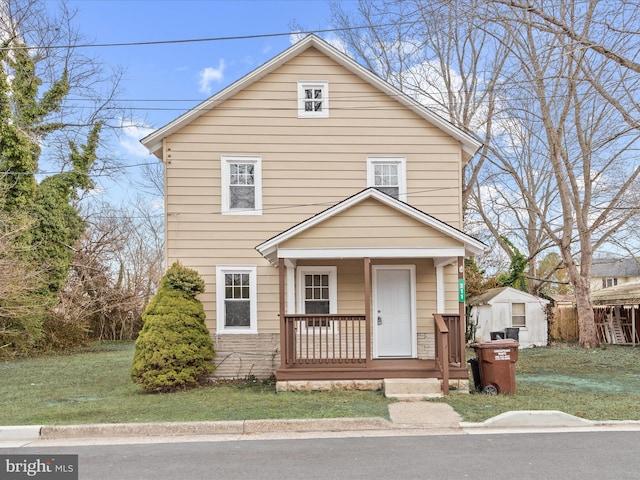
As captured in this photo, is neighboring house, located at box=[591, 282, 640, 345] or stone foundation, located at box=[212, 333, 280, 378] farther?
neighboring house, located at box=[591, 282, 640, 345]

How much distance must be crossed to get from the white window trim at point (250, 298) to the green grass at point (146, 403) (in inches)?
50.1

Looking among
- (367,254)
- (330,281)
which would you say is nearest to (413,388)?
(367,254)

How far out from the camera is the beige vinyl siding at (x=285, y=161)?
1202 centimetres

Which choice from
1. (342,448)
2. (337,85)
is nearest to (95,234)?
(337,85)

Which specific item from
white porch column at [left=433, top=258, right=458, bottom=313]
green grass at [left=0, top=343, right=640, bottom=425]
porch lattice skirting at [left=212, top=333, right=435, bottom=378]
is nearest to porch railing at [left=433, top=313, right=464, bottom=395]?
green grass at [left=0, top=343, right=640, bottom=425]

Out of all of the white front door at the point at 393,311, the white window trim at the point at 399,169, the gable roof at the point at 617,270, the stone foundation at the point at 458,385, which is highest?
the white window trim at the point at 399,169

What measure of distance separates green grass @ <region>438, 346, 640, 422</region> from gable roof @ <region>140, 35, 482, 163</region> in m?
5.55

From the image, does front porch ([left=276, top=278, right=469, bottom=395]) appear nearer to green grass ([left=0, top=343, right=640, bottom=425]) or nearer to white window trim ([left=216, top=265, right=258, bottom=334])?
green grass ([left=0, top=343, right=640, bottom=425])

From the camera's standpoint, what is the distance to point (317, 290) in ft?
39.4

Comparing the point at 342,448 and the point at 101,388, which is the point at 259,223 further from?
the point at 342,448

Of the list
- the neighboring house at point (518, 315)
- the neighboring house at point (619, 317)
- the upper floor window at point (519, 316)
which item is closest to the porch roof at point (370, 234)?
the neighboring house at point (518, 315)

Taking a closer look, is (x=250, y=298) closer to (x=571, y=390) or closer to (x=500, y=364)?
(x=500, y=364)

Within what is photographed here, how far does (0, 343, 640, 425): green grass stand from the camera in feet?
26.6

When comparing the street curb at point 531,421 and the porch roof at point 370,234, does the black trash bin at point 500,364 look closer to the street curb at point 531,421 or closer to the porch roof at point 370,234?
the porch roof at point 370,234
